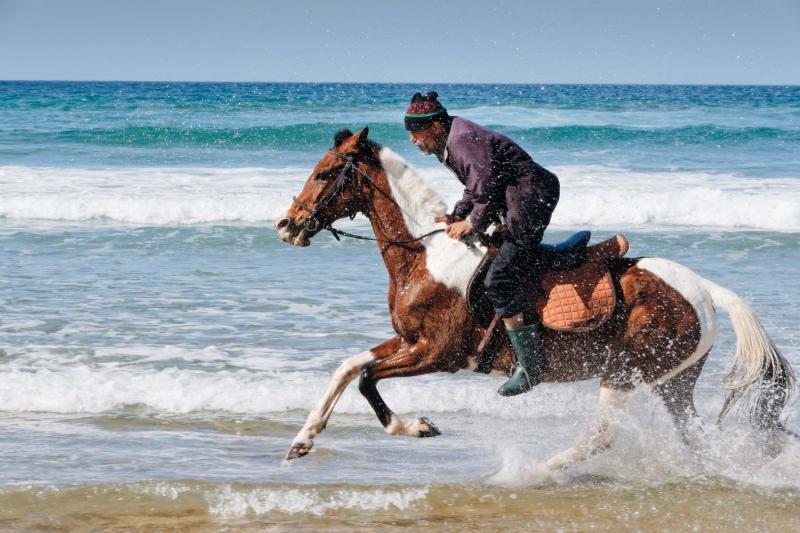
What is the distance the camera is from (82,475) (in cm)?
562

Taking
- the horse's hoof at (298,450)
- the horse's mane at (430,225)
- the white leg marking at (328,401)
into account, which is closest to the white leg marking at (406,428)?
the white leg marking at (328,401)

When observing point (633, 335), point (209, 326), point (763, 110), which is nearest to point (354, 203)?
point (633, 335)

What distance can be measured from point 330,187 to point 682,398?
2.27 meters

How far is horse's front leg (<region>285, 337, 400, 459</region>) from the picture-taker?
5020 mm

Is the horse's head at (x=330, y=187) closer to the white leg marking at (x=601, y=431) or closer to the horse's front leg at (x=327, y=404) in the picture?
the horse's front leg at (x=327, y=404)

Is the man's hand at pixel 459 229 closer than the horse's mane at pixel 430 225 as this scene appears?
Yes

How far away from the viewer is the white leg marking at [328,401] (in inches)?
198

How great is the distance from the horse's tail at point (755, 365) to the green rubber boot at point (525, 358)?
1044 millimetres

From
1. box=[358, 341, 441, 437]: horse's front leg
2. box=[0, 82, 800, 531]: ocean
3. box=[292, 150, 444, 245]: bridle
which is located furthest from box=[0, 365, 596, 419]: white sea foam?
box=[292, 150, 444, 245]: bridle

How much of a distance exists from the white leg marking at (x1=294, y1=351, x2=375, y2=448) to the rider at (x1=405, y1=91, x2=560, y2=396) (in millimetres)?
789

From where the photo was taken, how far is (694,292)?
527 centimetres

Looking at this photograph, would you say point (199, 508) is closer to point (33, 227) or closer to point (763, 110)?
point (33, 227)

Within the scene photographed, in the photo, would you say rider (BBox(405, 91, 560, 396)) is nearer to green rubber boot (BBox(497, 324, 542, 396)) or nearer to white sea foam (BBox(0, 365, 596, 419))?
green rubber boot (BBox(497, 324, 542, 396))

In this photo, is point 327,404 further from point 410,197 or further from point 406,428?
point 410,197
